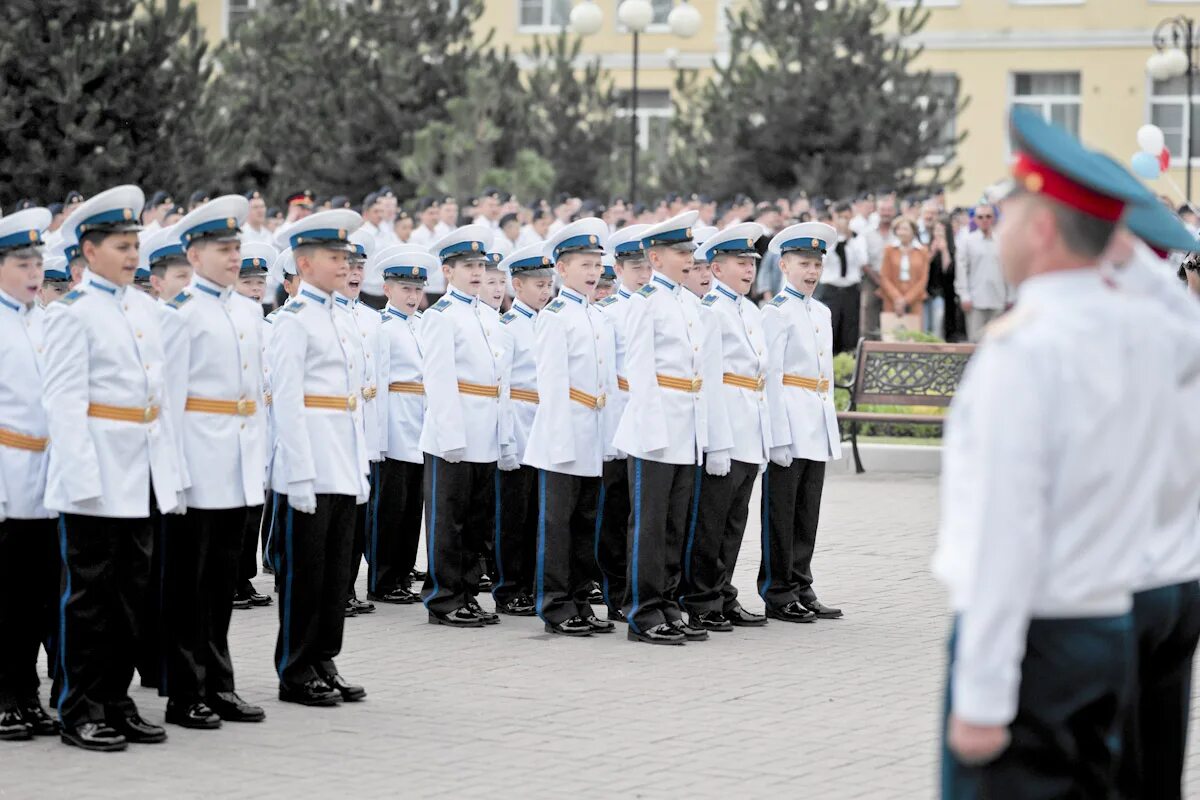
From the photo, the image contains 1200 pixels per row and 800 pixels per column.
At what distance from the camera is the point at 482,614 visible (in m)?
10.9

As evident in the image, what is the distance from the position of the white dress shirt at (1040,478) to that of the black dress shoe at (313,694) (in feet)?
15.6

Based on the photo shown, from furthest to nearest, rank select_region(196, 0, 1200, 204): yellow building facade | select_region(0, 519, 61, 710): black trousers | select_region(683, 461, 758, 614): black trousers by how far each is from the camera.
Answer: select_region(196, 0, 1200, 204): yellow building facade, select_region(683, 461, 758, 614): black trousers, select_region(0, 519, 61, 710): black trousers

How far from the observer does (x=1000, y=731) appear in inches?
161

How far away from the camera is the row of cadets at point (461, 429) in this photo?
1088 centimetres

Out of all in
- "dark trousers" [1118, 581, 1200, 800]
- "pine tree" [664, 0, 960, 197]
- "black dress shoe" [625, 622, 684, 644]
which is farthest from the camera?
"pine tree" [664, 0, 960, 197]

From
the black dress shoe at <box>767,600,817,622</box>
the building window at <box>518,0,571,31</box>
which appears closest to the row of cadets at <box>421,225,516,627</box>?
the black dress shoe at <box>767,600,817,622</box>

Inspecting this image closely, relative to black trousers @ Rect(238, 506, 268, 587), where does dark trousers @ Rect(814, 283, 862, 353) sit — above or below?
above

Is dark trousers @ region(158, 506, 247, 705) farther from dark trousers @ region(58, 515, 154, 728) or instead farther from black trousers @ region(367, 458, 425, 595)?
black trousers @ region(367, 458, 425, 595)

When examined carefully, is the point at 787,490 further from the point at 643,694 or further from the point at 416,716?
the point at 416,716

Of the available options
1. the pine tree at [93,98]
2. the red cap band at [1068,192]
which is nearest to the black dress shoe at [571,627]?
the red cap band at [1068,192]

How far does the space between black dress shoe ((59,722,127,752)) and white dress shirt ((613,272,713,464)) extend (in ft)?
11.1

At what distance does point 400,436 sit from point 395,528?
21.1 inches

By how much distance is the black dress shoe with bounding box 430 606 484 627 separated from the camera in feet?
35.6

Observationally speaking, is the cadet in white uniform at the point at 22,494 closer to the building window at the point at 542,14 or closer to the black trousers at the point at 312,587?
the black trousers at the point at 312,587
